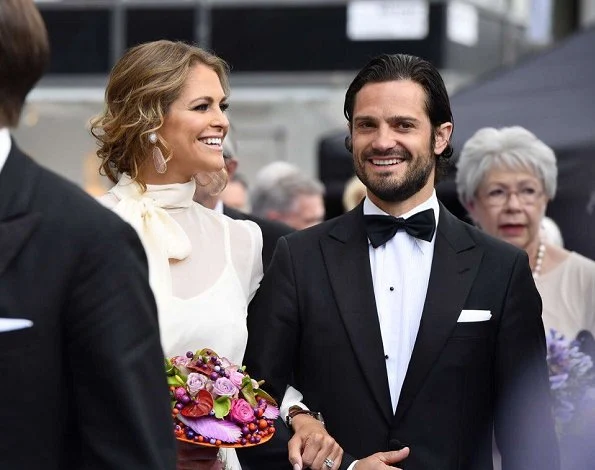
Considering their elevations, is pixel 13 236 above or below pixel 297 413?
above

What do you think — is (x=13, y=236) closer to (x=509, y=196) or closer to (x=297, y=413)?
(x=297, y=413)

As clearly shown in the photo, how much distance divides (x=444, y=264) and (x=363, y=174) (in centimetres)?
37

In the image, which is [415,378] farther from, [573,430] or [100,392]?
[100,392]

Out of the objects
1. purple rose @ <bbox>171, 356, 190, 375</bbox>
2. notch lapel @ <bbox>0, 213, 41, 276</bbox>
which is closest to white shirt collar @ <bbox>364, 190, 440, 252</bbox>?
purple rose @ <bbox>171, 356, 190, 375</bbox>

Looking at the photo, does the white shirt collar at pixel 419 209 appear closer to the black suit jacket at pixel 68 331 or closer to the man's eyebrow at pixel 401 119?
the man's eyebrow at pixel 401 119

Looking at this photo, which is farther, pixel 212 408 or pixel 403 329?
pixel 403 329

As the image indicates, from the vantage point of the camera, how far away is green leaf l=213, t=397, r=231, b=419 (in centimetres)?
403

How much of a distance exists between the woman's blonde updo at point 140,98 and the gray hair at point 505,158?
2050mm

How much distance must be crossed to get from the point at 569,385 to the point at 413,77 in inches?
58.6

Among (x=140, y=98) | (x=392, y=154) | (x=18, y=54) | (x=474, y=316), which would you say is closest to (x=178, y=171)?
(x=140, y=98)

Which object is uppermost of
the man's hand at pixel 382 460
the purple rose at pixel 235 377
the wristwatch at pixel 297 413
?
the purple rose at pixel 235 377

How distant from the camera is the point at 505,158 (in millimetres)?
6367

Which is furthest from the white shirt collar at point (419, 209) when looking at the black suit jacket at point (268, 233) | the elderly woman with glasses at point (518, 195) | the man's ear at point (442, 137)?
the elderly woman with glasses at point (518, 195)

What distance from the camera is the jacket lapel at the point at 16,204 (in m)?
2.63
